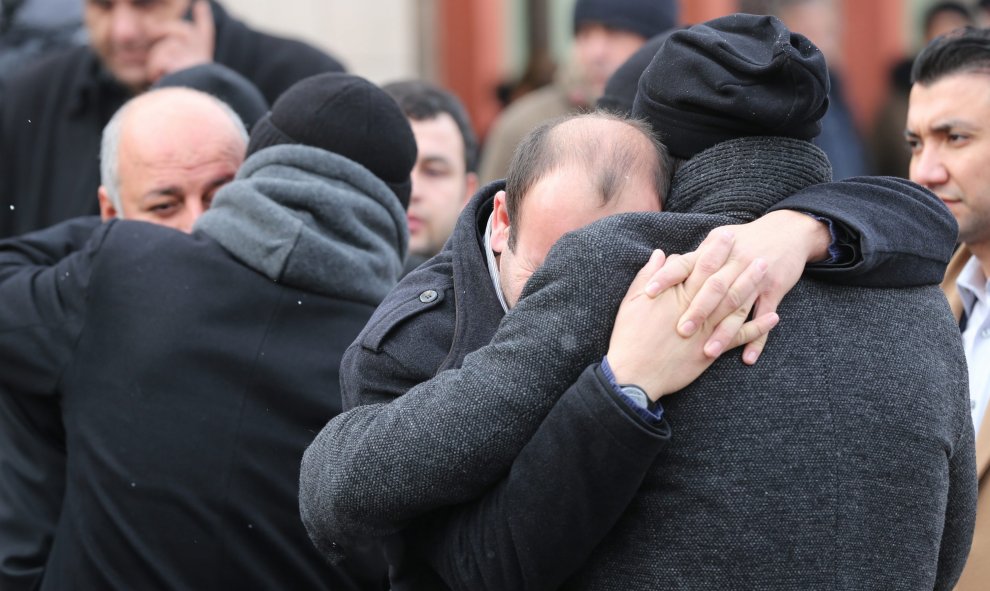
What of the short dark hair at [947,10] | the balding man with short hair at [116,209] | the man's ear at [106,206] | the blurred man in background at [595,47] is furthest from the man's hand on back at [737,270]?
the short dark hair at [947,10]

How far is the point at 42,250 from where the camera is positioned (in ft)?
9.00

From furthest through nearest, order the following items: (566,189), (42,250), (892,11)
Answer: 1. (892,11)
2. (42,250)
3. (566,189)

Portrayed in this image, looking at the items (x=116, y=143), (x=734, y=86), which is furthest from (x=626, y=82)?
(x=734, y=86)

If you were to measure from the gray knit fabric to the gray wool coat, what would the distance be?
79 cm

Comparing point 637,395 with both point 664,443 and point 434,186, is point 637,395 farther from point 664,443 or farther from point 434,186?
point 434,186

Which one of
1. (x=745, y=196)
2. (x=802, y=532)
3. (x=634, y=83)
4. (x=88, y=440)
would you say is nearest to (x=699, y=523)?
(x=802, y=532)

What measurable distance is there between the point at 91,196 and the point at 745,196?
9.58 ft

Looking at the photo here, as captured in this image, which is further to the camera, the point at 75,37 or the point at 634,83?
the point at 75,37

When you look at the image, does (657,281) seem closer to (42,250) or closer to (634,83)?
(42,250)

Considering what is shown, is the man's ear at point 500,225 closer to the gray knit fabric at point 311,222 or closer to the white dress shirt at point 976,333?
the gray knit fabric at point 311,222

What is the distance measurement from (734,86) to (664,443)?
517mm

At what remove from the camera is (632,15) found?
4922mm

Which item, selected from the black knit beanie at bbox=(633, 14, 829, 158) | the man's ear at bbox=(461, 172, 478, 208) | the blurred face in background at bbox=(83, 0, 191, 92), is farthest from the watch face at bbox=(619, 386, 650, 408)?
the blurred face in background at bbox=(83, 0, 191, 92)

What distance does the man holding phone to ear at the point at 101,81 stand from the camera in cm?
439
